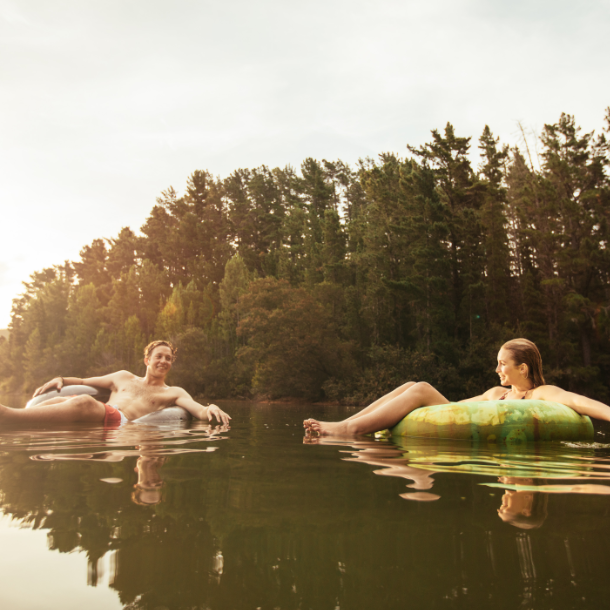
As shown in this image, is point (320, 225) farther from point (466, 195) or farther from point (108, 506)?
point (108, 506)

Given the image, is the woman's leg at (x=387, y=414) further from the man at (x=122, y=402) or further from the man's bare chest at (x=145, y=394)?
the man's bare chest at (x=145, y=394)

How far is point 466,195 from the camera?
29.0 metres

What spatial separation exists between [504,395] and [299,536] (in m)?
4.08

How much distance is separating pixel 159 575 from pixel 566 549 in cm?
104

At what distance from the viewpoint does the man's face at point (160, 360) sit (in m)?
5.90

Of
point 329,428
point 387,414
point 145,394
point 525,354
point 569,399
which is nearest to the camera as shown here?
point 569,399

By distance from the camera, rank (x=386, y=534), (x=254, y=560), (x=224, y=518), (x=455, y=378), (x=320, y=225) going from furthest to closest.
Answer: (x=320, y=225)
(x=455, y=378)
(x=224, y=518)
(x=386, y=534)
(x=254, y=560)

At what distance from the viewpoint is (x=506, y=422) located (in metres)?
4.17

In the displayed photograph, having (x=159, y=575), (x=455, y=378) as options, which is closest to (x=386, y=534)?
(x=159, y=575)

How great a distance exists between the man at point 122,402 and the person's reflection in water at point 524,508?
3738 millimetres

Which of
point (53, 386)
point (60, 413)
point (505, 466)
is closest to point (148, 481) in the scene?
point (505, 466)

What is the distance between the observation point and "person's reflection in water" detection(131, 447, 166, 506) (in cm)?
178

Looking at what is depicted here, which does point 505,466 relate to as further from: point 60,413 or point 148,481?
point 60,413

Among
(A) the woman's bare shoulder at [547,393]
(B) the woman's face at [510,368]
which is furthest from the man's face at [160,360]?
(A) the woman's bare shoulder at [547,393]
